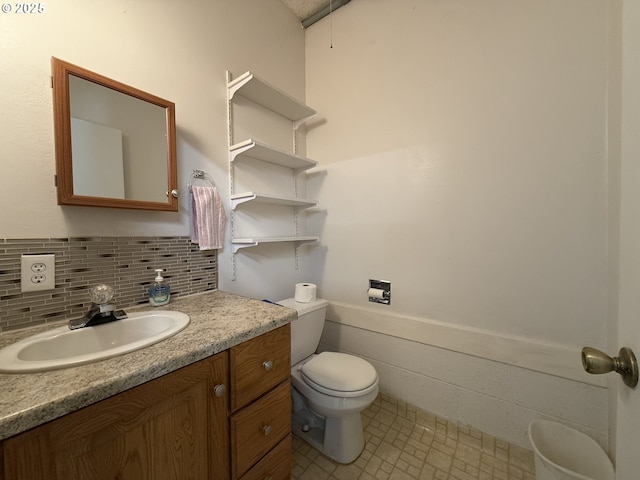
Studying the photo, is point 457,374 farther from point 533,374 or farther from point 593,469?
point 593,469

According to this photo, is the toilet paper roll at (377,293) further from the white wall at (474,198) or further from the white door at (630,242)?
the white door at (630,242)

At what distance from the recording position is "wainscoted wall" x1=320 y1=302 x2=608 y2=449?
3.65ft

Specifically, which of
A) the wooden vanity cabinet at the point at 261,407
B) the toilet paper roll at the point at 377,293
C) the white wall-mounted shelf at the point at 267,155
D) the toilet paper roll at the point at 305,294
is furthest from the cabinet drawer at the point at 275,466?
the white wall-mounted shelf at the point at 267,155

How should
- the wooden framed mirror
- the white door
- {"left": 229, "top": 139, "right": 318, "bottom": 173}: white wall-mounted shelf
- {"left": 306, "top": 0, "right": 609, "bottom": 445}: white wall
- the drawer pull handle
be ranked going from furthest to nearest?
{"left": 229, "top": 139, "right": 318, "bottom": 173}: white wall-mounted shelf < {"left": 306, "top": 0, "right": 609, "bottom": 445}: white wall < the wooden framed mirror < the drawer pull handle < the white door

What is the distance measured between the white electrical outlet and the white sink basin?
0.53ft

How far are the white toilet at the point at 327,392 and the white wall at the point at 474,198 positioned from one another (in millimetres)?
371

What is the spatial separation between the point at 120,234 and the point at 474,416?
6.64 feet

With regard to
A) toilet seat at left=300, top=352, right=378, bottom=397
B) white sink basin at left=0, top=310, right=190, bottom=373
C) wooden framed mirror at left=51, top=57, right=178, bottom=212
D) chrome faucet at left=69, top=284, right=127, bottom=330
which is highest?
wooden framed mirror at left=51, top=57, right=178, bottom=212

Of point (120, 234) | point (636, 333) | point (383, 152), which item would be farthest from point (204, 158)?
point (636, 333)

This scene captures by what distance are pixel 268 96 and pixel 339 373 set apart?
1733 millimetres

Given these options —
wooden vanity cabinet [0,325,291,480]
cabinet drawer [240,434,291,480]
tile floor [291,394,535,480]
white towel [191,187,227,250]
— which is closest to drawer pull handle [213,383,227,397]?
wooden vanity cabinet [0,325,291,480]

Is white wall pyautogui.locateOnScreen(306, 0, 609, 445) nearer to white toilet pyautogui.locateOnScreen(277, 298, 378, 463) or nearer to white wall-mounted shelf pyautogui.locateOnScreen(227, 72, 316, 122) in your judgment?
white wall-mounted shelf pyautogui.locateOnScreen(227, 72, 316, 122)

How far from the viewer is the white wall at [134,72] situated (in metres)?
0.80

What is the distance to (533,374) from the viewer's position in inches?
47.0
